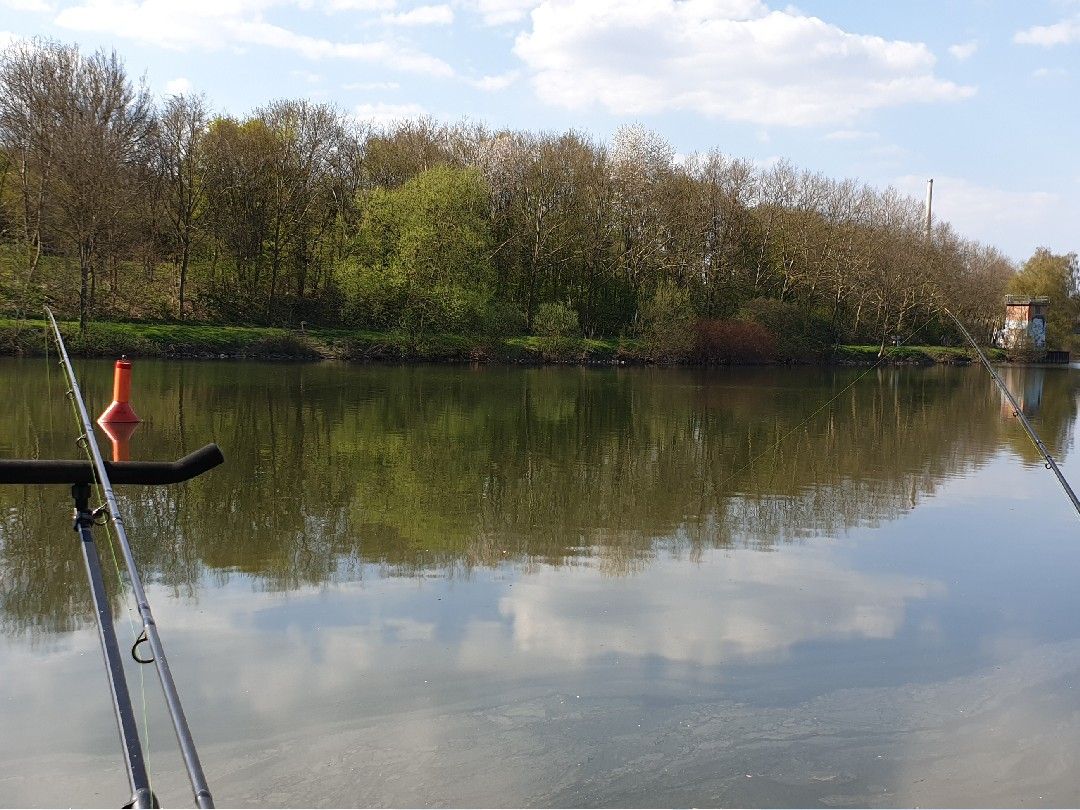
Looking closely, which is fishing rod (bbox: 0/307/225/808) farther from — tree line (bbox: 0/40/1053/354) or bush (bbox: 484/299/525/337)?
bush (bbox: 484/299/525/337)

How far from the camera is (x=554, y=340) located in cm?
4566

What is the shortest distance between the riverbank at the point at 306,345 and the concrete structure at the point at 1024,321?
109 feet

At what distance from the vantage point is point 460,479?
11422mm

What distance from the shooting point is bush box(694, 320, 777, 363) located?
161ft

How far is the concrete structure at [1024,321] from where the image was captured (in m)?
68.4

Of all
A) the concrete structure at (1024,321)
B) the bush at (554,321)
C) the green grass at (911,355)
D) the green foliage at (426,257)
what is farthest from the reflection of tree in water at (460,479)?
the concrete structure at (1024,321)

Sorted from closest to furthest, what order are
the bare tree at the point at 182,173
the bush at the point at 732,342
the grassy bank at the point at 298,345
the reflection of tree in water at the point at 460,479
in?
1. the reflection of tree in water at the point at 460,479
2. the grassy bank at the point at 298,345
3. the bare tree at the point at 182,173
4. the bush at the point at 732,342

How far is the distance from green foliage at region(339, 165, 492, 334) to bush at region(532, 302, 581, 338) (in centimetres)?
314

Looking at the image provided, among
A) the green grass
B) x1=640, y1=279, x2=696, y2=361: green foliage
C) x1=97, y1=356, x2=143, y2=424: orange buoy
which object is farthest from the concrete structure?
x1=97, y1=356, x2=143, y2=424: orange buoy

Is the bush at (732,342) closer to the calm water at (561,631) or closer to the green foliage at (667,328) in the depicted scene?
the green foliage at (667,328)

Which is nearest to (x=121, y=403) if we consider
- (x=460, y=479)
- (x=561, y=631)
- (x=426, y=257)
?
(x=460, y=479)

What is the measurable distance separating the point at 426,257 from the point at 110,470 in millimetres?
40133

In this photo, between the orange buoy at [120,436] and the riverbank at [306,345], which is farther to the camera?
the riverbank at [306,345]

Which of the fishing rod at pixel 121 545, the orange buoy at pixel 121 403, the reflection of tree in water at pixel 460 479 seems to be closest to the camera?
the fishing rod at pixel 121 545
